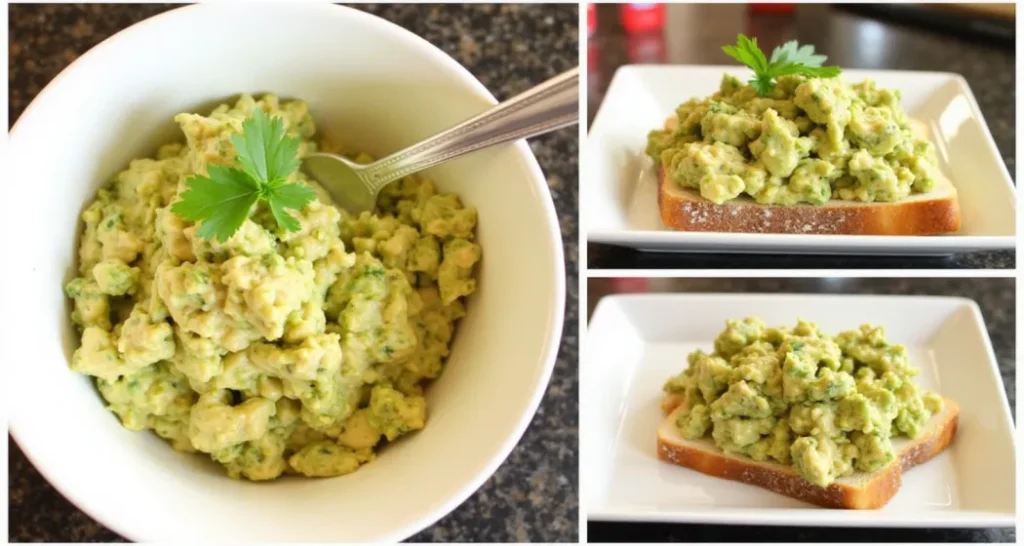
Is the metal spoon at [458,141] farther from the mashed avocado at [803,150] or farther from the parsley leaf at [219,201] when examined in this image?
the mashed avocado at [803,150]

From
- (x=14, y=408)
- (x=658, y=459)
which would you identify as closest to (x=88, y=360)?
(x=14, y=408)

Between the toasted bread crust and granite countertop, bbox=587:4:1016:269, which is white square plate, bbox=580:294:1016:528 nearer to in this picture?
the toasted bread crust

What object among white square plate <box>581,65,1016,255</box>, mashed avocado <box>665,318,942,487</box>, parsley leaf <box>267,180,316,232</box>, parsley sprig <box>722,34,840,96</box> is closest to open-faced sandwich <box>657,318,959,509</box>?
mashed avocado <box>665,318,942,487</box>

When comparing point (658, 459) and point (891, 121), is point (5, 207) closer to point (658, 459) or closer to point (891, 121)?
point (658, 459)

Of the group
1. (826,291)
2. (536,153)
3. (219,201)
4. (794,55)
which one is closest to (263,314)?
(219,201)

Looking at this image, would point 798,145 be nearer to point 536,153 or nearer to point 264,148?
point 536,153
